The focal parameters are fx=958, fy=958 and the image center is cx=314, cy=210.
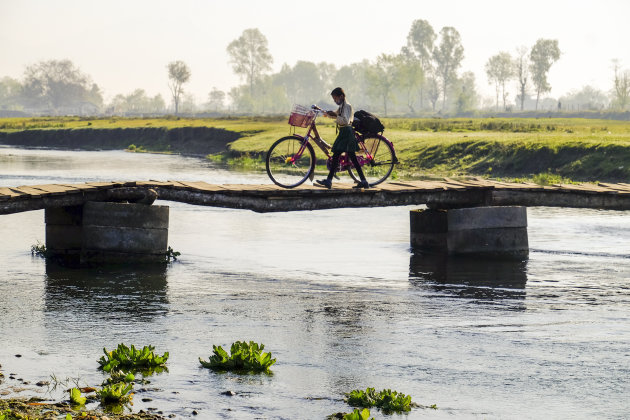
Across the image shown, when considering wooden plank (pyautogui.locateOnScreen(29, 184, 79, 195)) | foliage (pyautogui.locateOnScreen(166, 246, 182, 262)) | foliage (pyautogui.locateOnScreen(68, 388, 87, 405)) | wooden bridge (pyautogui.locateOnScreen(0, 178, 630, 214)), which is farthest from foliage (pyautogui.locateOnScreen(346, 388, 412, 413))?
foliage (pyautogui.locateOnScreen(166, 246, 182, 262))

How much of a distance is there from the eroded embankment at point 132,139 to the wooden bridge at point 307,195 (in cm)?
6051

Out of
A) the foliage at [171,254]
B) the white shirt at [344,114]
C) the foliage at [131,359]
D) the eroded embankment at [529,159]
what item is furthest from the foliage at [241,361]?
the eroded embankment at [529,159]

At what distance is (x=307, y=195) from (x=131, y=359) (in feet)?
29.9

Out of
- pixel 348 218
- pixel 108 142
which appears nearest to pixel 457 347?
pixel 348 218

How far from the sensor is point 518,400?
33.7ft

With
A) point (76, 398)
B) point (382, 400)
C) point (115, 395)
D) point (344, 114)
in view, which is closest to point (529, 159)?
point (344, 114)

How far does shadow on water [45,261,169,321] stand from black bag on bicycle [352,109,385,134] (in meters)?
4.74

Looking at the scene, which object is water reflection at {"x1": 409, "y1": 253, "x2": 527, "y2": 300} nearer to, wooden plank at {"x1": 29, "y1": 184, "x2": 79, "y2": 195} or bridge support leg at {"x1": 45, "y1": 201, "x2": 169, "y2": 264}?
bridge support leg at {"x1": 45, "y1": 201, "x2": 169, "y2": 264}

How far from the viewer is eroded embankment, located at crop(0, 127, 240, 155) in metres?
84.9

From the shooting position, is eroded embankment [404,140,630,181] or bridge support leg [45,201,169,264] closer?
bridge support leg [45,201,169,264]

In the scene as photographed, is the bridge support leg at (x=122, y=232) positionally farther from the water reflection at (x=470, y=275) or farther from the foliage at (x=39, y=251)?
the water reflection at (x=470, y=275)

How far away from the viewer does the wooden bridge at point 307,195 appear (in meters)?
19.0

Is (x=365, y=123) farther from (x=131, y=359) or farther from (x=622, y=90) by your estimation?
(x=622, y=90)

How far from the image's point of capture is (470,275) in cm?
1936
